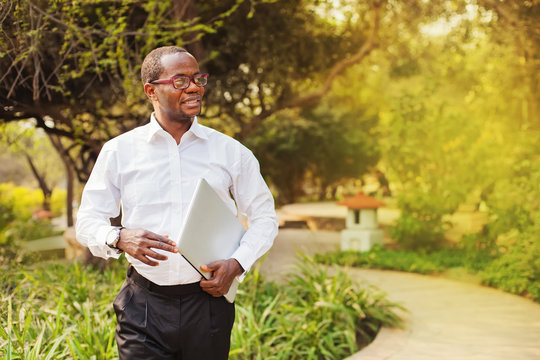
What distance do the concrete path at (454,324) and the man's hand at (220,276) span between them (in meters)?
2.41

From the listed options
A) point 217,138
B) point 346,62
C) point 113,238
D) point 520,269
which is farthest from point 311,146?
point 113,238

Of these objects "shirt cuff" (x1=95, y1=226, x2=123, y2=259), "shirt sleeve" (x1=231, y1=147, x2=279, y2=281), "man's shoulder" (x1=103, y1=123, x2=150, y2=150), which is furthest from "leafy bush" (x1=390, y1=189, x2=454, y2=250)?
"shirt cuff" (x1=95, y1=226, x2=123, y2=259)

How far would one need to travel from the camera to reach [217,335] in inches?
86.7

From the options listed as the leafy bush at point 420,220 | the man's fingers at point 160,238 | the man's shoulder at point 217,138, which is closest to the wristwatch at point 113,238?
the man's fingers at point 160,238

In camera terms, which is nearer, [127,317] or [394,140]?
[127,317]

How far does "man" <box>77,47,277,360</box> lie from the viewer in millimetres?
2145

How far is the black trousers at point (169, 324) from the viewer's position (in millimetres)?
2145

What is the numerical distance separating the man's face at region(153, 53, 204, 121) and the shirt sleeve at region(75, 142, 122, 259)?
0.28 m

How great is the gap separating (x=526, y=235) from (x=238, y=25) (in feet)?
14.8

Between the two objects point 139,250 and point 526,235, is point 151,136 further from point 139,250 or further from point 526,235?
point 526,235

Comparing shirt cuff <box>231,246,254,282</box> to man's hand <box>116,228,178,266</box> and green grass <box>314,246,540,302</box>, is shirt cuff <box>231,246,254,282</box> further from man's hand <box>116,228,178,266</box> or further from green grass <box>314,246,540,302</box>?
green grass <box>314,246,540,302</box>

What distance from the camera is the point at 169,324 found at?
2.14 meters

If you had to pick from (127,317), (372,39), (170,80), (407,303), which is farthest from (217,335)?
(372,39)

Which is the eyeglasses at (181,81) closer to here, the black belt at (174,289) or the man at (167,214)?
the man at (167,214)
